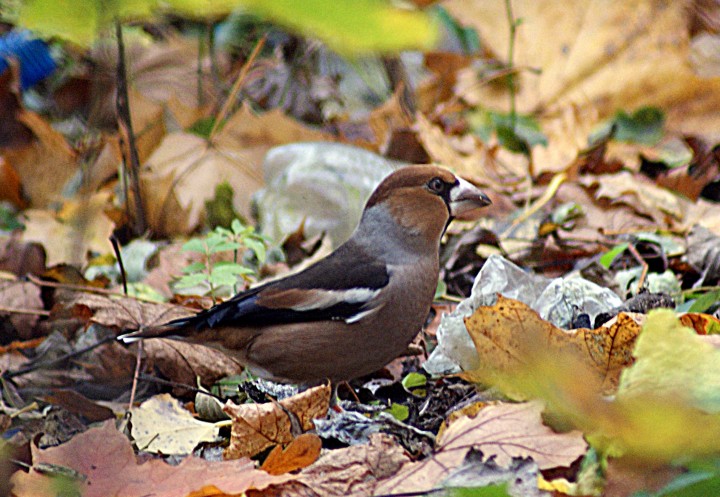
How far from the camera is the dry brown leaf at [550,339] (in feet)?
6.70

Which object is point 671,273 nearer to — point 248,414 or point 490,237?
point 490,237

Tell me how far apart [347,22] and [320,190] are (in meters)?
3.47

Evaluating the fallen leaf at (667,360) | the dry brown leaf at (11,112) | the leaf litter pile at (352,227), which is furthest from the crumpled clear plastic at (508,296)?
the dry brown leaf at (11,112)

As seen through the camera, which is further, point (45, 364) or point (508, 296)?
point (45, 364)

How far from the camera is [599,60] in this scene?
207 inches

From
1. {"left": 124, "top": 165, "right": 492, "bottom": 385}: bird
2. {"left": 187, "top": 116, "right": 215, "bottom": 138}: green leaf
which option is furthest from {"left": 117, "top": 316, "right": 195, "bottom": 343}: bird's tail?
{"left": 187, "top": 116, "right": 215, "bottom": 138}: green leaf

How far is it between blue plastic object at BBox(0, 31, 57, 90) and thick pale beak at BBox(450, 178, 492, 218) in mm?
3640

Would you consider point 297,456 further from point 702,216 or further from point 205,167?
point 205,167

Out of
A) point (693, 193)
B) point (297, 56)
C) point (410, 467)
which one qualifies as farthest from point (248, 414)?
point (297, 56)

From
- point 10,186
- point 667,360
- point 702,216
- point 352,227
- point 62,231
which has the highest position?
point 667,360

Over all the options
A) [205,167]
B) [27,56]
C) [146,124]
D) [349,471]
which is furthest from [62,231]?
[349,471]

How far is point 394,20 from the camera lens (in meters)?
0.69

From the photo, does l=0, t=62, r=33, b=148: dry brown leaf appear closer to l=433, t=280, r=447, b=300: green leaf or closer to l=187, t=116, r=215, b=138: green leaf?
l=187, t=116, r=215, b=138: green leaf

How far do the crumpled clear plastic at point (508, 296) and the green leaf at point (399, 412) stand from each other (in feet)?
0.59
